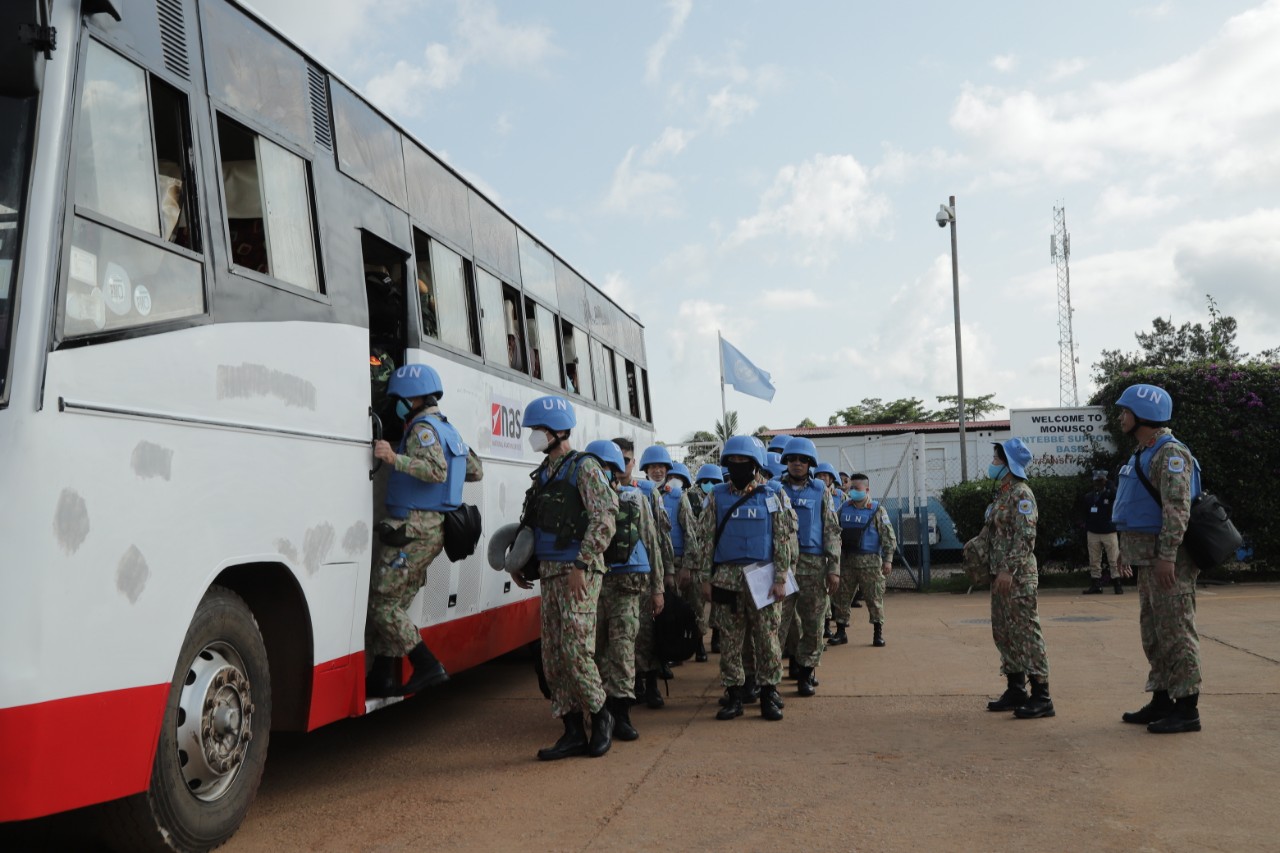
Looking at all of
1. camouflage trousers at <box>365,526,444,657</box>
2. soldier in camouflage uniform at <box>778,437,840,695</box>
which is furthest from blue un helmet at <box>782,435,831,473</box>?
camouflage trousers at <box>365,526,444,657</box>

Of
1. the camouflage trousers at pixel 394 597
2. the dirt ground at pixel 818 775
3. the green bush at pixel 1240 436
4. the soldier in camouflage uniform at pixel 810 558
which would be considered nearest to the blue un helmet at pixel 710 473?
the soldier in camouflage uniform at pixel 810 558

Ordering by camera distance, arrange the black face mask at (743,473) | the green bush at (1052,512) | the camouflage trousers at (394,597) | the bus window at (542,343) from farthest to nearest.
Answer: the green bush at (1052,512) < the bus window at (542,343) < the black face mask at (743,473) < the camouflage trousers at (394,597)

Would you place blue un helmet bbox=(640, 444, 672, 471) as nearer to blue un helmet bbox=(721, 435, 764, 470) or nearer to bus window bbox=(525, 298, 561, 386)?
bus window bbox=(525, 298, 561, 386)

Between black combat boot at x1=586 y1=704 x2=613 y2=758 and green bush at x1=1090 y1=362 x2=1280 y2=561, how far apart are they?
14.4 m

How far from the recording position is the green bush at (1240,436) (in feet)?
60.3

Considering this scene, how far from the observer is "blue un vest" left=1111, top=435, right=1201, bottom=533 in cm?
721

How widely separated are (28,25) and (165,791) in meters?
2.73

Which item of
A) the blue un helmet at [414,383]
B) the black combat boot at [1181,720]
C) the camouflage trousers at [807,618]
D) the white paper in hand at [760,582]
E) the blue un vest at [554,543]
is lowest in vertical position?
the black combat boot at [1181,720]

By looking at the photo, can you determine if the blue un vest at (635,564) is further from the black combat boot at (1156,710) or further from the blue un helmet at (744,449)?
the black combat boot at (1156,710)

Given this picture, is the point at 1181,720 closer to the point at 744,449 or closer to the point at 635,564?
the point at 744,449

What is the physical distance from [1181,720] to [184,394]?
19.3 feet

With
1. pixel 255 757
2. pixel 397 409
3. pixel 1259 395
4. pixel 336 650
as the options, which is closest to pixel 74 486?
pixel 255 757

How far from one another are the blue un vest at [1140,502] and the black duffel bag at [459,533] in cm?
395

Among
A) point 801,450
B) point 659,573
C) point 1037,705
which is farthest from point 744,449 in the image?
point 1037,705
